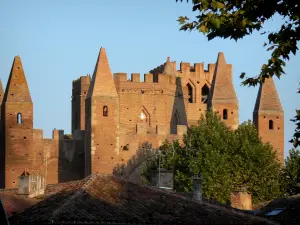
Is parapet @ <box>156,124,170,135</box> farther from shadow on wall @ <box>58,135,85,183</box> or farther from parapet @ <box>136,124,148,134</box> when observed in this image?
shadow on wall @ <box>58,135,85,183</box>

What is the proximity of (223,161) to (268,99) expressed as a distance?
12529mm

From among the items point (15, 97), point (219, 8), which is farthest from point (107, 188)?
point (15, 97)

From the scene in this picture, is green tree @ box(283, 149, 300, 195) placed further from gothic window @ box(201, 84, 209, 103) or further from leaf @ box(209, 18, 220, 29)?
leaf @ box(209, 18, 220, 29)

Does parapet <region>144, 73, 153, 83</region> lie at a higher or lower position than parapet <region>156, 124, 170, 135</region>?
higher

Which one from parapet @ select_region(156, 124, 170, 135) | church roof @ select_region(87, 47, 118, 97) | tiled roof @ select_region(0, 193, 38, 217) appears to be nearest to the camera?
tiled roof @ select_region(0, 193, 38, 217)

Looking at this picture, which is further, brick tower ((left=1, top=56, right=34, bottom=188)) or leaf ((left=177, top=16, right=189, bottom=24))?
brick tower ((left=1, top=56, right=34, bottom=188))

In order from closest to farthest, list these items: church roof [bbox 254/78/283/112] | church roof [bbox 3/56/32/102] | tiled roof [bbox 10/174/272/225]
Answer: tiled roof [bbox 10/174/272/225] < church roof [bbox 3/56/32/102] < church roof [bbox 254/78/283/112]

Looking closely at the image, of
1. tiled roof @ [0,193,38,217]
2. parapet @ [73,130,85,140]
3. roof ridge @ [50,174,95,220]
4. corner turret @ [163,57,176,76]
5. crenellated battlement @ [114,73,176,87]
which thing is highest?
corner turret @ [163,57,176,76]

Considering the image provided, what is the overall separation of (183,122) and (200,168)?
16134 millimetres

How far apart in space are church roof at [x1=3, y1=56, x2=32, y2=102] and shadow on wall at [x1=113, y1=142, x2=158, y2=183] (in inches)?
275

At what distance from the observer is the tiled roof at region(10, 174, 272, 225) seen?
96.2ft

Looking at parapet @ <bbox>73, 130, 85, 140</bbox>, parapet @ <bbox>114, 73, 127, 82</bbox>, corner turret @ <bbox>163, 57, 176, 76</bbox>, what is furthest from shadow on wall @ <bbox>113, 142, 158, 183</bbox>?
corner turret @ <bbox>163, 57, 176, 76</bbox>

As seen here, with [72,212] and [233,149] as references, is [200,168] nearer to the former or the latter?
[233,149]

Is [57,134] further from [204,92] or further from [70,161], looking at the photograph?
[204,92]
